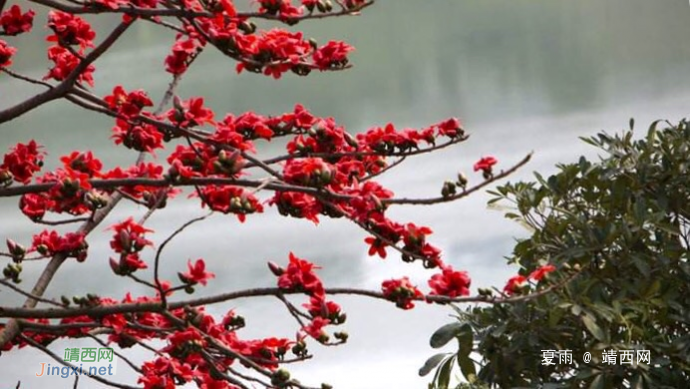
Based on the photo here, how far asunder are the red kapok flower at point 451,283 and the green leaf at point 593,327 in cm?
36

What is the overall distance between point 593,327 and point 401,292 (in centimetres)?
43

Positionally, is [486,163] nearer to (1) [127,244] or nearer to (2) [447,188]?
(2) [447,188]

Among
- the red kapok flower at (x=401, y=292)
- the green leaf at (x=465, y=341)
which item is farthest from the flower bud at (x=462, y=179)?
the green leaf at (x=465, y=341)

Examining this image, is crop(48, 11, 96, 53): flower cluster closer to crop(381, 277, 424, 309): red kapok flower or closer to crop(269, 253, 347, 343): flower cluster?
crop(269, 253, 347, 343): flower cluster

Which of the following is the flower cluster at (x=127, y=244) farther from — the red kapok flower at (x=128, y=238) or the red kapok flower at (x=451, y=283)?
the red kapok flower at (x=451, y=283)

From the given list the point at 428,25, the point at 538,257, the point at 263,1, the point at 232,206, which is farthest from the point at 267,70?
the point at 428,25

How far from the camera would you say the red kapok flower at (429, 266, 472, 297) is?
48.5 inches

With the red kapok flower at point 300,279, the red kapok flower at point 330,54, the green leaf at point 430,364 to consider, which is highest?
the red kapok flower at point 330,54

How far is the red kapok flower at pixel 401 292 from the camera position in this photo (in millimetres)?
1216

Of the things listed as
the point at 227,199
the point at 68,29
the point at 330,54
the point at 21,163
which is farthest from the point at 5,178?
the point at 330,54

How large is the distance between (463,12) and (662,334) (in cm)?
469

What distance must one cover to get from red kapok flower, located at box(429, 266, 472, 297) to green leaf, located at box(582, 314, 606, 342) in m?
0.36

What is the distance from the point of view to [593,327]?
1.54 meters

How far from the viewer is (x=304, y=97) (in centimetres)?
474
